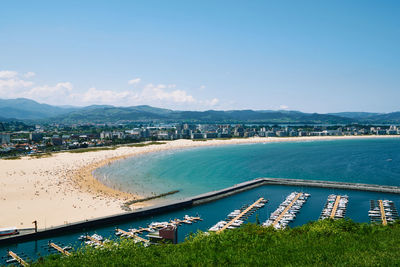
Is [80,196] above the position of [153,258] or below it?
below

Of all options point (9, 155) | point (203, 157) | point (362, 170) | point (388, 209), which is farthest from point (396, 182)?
point (9, 155)

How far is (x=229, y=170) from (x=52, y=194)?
3055cm

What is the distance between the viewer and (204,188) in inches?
1690

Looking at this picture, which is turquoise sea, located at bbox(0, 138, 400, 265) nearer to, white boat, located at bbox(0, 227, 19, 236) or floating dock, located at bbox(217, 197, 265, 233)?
floating dock, located at bbox(217, 197, 265, 233)

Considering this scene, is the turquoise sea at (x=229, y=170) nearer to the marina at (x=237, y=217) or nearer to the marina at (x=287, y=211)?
the marina at (x=237, y=217)

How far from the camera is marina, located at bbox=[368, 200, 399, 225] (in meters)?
28.9

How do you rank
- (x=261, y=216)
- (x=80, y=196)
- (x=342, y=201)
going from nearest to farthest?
(x=261, y=216)
(x=342, y=201)
(x=80, y=196)

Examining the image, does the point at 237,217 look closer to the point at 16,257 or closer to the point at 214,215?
the point at 214,215

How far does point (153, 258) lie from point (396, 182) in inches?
1726

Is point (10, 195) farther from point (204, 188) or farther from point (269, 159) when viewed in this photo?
point (269, 159)

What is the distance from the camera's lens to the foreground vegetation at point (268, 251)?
1275cm

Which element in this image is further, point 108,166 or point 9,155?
point 9,155

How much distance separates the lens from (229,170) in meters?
56.8

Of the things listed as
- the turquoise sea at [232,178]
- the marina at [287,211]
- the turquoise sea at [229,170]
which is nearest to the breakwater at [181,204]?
the turquoise sea at [232,178]
